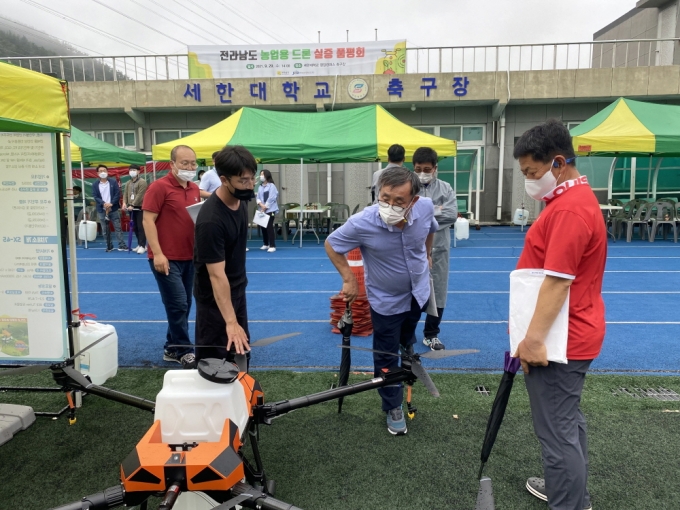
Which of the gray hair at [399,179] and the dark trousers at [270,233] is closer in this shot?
the gray hair at [399,179]

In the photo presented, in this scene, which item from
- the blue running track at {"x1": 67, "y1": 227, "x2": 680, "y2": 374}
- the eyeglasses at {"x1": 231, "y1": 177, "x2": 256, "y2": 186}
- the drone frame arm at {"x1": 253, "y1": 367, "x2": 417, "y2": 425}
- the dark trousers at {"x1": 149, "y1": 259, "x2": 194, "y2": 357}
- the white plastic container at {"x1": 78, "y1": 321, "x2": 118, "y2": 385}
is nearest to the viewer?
the drone frame arm at {"x1": 253, "y1": 367, "x2": 417, "y2": 425}

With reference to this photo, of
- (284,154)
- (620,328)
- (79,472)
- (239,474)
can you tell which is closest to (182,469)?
(239,474)

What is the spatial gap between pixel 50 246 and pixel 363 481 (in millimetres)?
2624

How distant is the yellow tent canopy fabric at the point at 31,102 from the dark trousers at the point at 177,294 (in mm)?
1504

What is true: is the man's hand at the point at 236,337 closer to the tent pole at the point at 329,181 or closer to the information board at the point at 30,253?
the information board at the point at 30,253

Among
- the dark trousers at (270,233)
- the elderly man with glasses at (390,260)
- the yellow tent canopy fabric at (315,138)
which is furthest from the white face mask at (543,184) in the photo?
the dark trousers at (270,233)

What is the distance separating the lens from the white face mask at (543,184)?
6.82 ft

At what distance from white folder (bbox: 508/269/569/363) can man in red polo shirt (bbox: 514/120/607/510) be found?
0.04 meters

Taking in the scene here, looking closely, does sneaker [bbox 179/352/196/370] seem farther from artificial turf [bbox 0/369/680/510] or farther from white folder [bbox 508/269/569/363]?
white folder [bbox 508/269/569/363]

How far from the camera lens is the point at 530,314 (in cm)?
210

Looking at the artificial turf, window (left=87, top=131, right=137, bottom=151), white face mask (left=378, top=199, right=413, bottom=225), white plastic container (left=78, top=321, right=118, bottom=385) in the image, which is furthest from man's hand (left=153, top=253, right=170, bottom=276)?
window (left=87, top=131, right=137, bottom=151)

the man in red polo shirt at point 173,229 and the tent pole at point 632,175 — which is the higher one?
the tent pole at point 632,175

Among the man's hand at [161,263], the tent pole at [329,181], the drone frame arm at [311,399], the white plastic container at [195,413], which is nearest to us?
the white plastic container at [195,413]

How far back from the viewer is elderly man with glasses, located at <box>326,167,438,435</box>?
2969 mm
